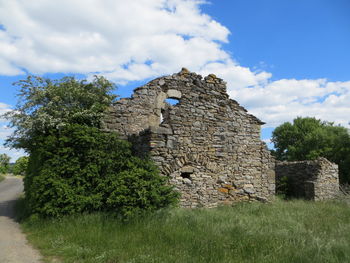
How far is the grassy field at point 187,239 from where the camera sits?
4.80m

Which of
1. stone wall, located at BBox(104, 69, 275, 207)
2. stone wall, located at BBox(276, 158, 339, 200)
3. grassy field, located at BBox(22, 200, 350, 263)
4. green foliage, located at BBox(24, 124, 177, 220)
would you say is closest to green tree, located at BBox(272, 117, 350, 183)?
stone wall, located at BBox(276, 158, 339, 200)

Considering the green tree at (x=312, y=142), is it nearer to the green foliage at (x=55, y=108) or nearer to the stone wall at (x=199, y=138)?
the stone wall at (x=199, y=138)

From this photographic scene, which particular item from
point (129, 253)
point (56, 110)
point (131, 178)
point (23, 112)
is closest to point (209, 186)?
point (131, 178)

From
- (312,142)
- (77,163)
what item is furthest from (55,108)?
(312,142)

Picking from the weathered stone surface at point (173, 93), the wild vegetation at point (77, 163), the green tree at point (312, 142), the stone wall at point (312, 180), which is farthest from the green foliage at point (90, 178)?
the green tree at point (312, 142)

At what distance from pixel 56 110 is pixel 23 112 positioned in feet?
4.53

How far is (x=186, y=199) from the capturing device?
9492 millimetres

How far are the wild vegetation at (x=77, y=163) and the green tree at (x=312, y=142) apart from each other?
20.5 meters

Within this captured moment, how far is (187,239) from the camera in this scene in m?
5.63

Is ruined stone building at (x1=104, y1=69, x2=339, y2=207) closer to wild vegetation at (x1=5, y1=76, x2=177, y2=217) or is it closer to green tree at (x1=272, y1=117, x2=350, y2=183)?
wild vegetation at (x1=5, y1=76, x2=177, y2=217)

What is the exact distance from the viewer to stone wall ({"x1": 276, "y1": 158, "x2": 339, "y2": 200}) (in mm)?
13242

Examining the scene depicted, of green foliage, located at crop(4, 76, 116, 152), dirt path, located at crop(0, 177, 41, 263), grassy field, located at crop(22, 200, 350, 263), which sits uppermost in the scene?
green foliage, located at crop(4, 76, 116, 152)

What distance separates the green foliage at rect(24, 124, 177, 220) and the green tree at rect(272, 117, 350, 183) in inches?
800

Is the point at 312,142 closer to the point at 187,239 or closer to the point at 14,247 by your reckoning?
the point at 187,239
